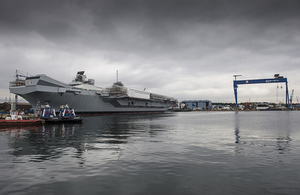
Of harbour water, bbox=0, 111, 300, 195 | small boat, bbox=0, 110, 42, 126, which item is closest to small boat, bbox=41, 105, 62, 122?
small boat, bbox=0, 110, 42, 126

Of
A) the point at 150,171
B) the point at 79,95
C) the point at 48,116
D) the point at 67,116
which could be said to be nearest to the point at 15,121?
the point at 48,116

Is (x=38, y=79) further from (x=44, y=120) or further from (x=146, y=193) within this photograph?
(x=146, y=193)

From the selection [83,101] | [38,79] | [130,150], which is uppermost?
[38,79]

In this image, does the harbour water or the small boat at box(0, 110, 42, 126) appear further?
the small boat at box(0, 110, 42, 126)

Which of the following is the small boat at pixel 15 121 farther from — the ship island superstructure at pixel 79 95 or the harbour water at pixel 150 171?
the harbour water at pixel 150 171

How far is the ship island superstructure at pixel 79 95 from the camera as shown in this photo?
136ft

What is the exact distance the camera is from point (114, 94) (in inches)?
2379

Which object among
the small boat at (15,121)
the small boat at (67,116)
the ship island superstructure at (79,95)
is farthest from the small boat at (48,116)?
the ship island superstructure at (79,95)

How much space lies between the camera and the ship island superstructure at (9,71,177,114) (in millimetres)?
41469

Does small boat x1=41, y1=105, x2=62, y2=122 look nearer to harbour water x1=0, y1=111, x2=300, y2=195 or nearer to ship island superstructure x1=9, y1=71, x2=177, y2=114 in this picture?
ship island superstructure x1=9, y1=71, x2=177, y2=114

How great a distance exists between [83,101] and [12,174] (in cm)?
4525

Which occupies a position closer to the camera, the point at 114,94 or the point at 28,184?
the point at 28,184

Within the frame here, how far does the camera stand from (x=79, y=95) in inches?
1928

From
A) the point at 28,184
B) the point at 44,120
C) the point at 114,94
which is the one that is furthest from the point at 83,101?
the point at 28,184
